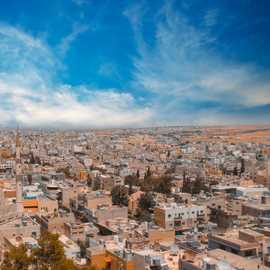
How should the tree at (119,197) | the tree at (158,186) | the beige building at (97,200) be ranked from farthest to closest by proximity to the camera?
the tree at (158,186) → the tree at (119,197) → the beige building at (97,200)

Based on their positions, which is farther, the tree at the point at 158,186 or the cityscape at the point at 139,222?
the tree at the point at 158,186

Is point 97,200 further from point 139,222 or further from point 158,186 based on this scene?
point 158,186

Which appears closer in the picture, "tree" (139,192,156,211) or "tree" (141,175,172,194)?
"tree" (139,192,156,211)

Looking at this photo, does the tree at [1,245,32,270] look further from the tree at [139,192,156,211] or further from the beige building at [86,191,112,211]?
the tree at [139,192,156,211]

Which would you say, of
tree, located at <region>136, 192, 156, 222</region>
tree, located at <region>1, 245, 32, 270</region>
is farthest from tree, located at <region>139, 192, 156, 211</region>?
tree, located at <region>1, 245, 32, 270</region>

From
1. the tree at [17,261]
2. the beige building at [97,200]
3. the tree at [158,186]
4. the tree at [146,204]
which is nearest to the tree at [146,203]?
the tree at [146,204]

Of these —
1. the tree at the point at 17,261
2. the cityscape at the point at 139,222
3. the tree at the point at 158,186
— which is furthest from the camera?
the tree at the point at 158,186

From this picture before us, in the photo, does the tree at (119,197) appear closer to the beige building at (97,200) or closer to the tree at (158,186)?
the beige building at (97,200)

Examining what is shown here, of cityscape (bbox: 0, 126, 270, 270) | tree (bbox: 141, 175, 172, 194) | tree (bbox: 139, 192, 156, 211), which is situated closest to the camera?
cityscape (bbox: 0, 126, 270, 270)

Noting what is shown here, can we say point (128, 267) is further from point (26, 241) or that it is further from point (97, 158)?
point (97, 158)

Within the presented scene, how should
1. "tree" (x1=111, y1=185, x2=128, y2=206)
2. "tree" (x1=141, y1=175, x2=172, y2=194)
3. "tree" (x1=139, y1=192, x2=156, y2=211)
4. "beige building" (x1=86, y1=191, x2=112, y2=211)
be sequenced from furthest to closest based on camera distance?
1. "tree" (x1=141, y1=175, x2=172, y2=194)
2. "tree" (x1=111, y1=185, x2=128, y2=206)
3. "tree" (x1=139, y1=192, x2=156, y2=211)
4. "beige building" (x1=86, y1=191, x2=112, y2=211)

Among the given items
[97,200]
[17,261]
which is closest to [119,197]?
[97,200]

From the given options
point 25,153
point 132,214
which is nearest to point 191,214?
point 132,214
